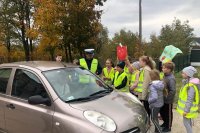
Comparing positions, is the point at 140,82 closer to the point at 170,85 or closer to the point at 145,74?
the point at 145,74

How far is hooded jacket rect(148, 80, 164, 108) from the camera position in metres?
6.16

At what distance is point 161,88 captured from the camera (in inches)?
246

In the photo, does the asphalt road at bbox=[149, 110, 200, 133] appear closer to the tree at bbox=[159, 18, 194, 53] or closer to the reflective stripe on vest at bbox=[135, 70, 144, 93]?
the reflective stripe on vest at bbox=[135, 70, 144, 93]

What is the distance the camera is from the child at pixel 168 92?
6.43 m

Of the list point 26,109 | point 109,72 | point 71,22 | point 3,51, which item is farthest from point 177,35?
point 26,109

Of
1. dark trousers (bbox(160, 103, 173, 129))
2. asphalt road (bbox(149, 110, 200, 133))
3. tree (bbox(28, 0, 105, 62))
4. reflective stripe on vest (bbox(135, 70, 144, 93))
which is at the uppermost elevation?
tree (bbox(28, 0, 105, 62))

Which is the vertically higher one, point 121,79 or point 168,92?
point 121,79

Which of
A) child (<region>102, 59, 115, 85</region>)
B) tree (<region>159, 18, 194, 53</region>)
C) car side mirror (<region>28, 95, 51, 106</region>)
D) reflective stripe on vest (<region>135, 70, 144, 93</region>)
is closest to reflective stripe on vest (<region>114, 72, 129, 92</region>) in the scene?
reflective stripe on vest (<region>135, 70, 144, 93</region>)

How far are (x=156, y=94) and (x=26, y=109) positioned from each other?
262 cm

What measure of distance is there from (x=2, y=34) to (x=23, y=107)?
30747 mm

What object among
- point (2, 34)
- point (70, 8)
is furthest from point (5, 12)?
point (70, 8)

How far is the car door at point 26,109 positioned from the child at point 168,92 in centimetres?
279

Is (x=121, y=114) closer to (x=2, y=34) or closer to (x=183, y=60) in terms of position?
(x=183, y=60)

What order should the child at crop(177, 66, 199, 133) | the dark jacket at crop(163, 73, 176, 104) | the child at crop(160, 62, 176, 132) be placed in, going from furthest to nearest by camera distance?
1. the dark jacket at crop(163, 73, 176, 104)
2. the child at crop(160, 62, 176, 132)
3. the child at crop(177, 66, 199, 133)
